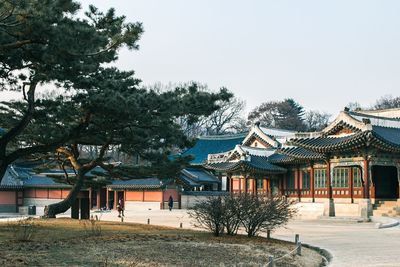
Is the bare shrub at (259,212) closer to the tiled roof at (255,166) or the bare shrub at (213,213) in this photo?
the bare shrub at (213,213)

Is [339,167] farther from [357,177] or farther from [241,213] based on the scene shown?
[241,213]

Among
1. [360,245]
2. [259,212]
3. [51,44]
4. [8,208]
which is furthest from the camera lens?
[8,208]

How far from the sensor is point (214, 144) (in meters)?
66.0

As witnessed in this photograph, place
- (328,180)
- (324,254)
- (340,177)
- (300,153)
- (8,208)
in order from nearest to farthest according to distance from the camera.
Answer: (324,254) < (328,180) < (340,177) < (300,153) < (8,208)

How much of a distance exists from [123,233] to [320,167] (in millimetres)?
25906

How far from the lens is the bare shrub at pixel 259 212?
1844cm

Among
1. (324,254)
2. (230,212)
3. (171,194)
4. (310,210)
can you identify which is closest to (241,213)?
(230,212)

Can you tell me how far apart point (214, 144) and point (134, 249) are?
168 feet

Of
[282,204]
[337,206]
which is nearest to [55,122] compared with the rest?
[282,204]

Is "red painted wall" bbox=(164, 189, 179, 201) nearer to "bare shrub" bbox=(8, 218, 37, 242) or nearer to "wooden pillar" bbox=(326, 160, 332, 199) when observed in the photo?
"wooden pillar" bbox=(326, 160, 332, 199)

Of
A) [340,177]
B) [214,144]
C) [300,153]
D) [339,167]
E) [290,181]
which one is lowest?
[290,181]

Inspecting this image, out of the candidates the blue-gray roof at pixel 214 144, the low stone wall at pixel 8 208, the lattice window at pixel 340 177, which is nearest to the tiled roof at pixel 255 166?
the lattice window at pixel 340 177

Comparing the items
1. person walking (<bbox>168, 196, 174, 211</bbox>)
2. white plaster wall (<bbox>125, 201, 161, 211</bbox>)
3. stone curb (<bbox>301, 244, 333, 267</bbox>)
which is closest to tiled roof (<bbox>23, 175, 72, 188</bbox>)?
white plaster wall (<bbox>125, 201, 161, 211</bbox>)

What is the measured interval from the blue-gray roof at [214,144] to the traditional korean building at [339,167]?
15773 millimetres
